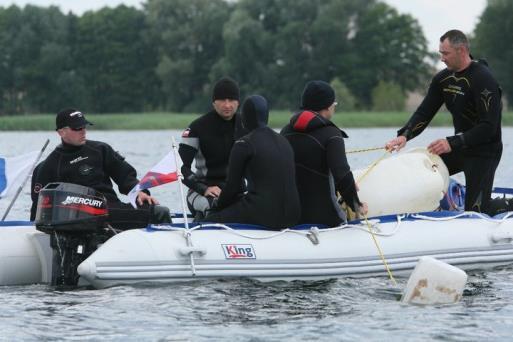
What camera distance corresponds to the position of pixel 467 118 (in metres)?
9.53

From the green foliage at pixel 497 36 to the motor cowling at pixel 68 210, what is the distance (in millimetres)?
60005

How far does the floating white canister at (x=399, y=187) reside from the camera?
9.34 metres

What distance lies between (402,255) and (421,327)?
1.68 metres

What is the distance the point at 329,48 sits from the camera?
7025 cm

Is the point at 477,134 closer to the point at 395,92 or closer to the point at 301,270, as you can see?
the point at 301,270

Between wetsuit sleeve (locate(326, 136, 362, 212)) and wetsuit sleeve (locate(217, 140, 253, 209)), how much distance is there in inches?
23.8

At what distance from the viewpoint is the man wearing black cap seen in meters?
9.02

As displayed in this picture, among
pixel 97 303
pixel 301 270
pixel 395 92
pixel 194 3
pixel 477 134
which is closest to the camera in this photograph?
pixel 97 303

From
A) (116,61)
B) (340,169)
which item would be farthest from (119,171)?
(116,61)

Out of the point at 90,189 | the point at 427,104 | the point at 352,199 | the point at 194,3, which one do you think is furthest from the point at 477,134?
the point at 194,3

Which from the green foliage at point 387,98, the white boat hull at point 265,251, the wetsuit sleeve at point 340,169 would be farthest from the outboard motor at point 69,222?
the green foliage at point 387,98

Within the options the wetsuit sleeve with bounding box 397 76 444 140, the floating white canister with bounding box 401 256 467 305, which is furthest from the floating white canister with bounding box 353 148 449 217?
the floating white canister with bounding box 401 256 467 305

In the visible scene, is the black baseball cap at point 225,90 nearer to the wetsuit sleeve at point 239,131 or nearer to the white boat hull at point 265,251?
the wetsuit sleeve at point 239,131

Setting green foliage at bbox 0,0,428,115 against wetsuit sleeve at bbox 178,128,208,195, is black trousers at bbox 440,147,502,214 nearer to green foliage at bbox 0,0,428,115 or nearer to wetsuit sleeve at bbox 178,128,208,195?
wetsuit sleeve at bbox 178,128,208,195
